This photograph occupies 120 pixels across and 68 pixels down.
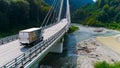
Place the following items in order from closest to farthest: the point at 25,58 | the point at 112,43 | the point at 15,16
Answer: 1. the point at 25,58
2. the point at 112,43
3. the point at 15,16

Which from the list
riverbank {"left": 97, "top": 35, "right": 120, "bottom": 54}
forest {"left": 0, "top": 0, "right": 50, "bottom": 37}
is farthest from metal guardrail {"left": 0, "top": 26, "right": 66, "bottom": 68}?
forest {"left": 0, "top": 0, "right": 50, "bottom": 37}

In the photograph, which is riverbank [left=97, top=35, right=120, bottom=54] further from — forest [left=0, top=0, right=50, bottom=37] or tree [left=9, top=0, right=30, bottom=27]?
tree [left=9, top=0, right=30, bottom=27]

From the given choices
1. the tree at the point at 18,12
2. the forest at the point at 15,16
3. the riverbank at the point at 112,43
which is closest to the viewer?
the riverbank at the point at 112,43

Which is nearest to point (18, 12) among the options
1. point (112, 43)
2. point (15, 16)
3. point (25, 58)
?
point (15, 16)

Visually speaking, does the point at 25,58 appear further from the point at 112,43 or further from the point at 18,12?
the point at 18,12

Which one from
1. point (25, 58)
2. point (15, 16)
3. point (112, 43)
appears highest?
point (15, 16)

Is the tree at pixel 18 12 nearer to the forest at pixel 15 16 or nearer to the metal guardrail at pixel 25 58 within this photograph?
the forest at pixel 15 16

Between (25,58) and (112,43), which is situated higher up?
(25,58)

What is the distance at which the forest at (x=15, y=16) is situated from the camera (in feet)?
212

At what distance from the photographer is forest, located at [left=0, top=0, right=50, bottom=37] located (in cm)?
6450

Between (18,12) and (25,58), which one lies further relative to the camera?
(18,12)

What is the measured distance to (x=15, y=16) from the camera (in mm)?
73188

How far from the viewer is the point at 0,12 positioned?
208 feet

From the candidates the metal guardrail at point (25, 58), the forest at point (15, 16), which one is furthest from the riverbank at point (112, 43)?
the metal guardrail at point (25, 58)
